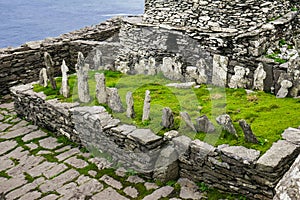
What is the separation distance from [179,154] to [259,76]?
2.40m

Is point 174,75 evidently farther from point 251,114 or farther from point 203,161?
point 203,161

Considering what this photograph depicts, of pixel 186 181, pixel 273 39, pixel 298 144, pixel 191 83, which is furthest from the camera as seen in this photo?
pixel 273 39

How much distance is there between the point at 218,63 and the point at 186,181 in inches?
114

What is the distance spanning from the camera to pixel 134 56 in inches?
425

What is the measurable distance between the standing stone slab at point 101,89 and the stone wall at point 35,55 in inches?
172

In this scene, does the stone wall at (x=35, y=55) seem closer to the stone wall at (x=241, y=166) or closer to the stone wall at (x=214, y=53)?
the stone wall at (x=214, y=53)

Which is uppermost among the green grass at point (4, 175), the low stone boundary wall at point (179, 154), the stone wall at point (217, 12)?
the stone wall at point (217, 12)

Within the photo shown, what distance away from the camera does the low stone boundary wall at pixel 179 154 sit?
439 cm

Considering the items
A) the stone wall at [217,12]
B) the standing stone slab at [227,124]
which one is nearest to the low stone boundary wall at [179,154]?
the standing stone slab at [227,124]

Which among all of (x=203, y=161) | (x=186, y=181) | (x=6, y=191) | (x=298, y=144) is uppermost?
(x=298, y=144)

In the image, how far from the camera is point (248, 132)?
4715mm

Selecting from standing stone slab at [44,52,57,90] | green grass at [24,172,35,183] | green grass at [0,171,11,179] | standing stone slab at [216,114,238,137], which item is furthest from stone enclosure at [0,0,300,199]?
green grass at [0,171,11,179]

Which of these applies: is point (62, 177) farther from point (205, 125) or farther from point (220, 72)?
point (220, 72)

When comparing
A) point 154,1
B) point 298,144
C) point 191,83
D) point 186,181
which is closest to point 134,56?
point 154,1
